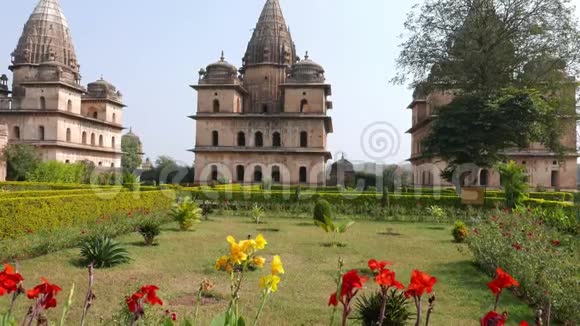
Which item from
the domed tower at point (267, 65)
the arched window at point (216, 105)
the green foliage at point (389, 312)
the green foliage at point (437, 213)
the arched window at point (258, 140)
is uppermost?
the domed tower at point (267, 65)

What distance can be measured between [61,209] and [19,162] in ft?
74.4

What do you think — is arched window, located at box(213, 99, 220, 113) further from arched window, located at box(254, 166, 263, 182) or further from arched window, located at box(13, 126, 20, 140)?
arched window, located at box(13, 126, 20, 140)

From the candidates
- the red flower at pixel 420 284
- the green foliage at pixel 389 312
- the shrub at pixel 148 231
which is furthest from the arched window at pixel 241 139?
the red flower at pixel 420 284

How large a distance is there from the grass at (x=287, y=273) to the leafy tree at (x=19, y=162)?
22.1 metres

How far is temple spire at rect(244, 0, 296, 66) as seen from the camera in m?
36.8

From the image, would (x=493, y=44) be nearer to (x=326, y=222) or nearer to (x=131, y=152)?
(x=326, y=222)

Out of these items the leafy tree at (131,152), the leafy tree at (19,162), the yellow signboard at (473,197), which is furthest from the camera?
the leafy tree at (131,152)

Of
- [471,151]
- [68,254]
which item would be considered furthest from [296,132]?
[68,254]

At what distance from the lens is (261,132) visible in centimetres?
3425

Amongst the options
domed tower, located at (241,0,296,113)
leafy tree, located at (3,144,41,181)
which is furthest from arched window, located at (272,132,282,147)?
leafy tree, located at (3,144,41,181)

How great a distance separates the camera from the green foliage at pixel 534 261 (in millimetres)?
5492

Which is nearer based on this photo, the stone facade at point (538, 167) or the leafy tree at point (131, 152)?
the stone facade at point (538, 167)

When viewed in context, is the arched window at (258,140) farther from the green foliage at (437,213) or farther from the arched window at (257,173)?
the green foliage at (437,213)

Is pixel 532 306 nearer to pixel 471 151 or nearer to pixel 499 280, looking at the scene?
pixel 499 280
